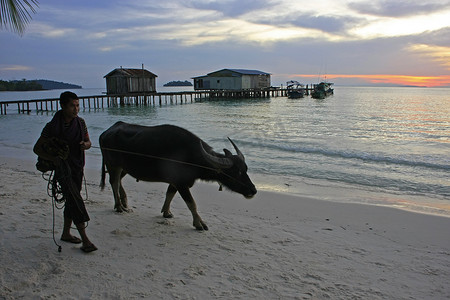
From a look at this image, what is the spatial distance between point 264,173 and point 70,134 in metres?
7.30

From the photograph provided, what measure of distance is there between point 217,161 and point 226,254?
1252 millimetres

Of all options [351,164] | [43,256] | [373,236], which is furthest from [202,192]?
[351,164]

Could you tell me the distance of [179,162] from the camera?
4.79 metres

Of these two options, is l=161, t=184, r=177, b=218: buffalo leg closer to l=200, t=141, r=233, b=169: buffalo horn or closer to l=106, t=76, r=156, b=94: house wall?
l=200, t=141, r=233, b=169: buffalo horn

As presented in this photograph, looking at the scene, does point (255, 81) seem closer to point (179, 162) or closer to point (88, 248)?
point (179, 162)

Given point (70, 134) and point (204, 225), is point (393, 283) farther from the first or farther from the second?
point (70, 134)

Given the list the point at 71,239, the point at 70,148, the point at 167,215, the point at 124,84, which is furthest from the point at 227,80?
the point at 70,148

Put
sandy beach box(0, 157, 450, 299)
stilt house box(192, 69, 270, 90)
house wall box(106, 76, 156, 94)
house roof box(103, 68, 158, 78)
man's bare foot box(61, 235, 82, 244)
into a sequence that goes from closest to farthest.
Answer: sandy beach box(0, 157, 450, 299) < man's bare foot box(61, 235, 82, 244) < house roof box(103, 68, 158, 78) < house wall box(106, 76, 156, 94) < stilt house box(192, 69, 270, 90)

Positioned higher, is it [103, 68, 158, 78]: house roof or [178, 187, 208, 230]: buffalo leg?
[103, 68, 158, 78]: house roof

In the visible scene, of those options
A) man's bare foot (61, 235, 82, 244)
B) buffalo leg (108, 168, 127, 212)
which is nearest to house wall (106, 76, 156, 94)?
A: buffalo leg (108, 168, 127, 212)

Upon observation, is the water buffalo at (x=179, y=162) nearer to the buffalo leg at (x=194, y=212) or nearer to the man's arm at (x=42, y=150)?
the buffalo leg at (x=194, y=212)

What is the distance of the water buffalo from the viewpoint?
189 inches

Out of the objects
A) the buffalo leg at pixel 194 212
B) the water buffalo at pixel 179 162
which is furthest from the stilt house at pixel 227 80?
the buffalo leg at pixel 194 212

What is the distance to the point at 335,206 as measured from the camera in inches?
262
